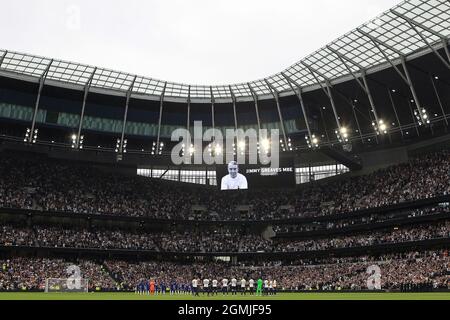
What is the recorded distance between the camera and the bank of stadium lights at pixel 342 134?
68.5 meters

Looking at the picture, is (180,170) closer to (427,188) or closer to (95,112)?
(95,112)

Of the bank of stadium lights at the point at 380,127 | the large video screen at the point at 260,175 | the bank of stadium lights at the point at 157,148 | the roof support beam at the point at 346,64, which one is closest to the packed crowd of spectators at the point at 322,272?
the large video screen at the point at 260,175

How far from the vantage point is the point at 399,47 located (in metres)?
58.2

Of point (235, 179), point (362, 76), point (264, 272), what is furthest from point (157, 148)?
point (362, 76)

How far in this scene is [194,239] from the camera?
78125 mm

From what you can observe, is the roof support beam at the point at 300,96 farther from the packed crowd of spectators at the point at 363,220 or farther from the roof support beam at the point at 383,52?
the roof support beam at the point at 383,52

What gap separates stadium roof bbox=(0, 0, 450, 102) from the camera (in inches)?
2095

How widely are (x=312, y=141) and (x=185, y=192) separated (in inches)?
984

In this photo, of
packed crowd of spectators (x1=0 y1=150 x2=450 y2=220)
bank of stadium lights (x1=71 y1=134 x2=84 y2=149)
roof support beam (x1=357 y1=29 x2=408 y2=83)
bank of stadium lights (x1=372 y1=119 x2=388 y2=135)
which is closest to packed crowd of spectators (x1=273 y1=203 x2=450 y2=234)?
packed crowd of spectators (x1=0 y1=150 x2=450 y2=220)

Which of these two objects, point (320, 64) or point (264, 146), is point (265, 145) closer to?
point (264, 146)

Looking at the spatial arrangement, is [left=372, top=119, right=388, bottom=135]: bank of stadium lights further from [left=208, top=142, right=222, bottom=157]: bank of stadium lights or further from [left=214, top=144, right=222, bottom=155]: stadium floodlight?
[left=208, top=142, right=222, bottom=157]: bank of stadium lights

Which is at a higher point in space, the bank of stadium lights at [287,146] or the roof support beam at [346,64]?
the roof support beam at [346,64]

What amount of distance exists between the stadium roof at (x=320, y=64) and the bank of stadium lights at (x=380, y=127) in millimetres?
7021
